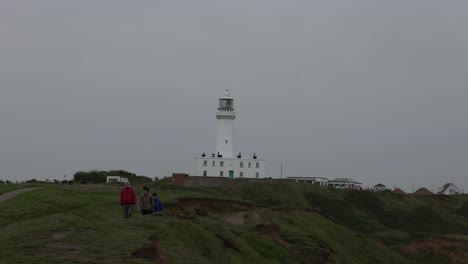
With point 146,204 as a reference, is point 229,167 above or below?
above

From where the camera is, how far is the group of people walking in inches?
1153

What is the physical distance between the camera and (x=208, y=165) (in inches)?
3359

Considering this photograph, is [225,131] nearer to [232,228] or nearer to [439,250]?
[439,250]

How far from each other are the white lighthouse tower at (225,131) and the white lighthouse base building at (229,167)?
4.29 feet

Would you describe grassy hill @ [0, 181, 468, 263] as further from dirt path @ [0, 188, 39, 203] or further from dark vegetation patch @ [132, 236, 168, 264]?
dirt path @ [0, 188, 39, 203]

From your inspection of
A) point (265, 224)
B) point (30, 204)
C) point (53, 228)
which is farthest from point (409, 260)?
point (53, 228)

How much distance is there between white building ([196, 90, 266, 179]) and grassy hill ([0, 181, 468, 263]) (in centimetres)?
737

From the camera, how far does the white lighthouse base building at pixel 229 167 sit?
85.2 metres

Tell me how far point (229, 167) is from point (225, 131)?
4.63 meters

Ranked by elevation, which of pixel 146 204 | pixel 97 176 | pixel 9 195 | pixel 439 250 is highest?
pixel 97 176

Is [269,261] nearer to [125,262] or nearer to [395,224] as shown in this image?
[125,262]

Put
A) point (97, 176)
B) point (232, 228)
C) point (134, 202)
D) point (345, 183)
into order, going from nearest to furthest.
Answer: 1. point (134, 202)
2. point (232, 228)
3. point (97, 176)
4. point (345, 183)

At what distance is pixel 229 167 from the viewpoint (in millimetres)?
85812

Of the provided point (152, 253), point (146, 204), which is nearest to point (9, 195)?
point (146, 204)
